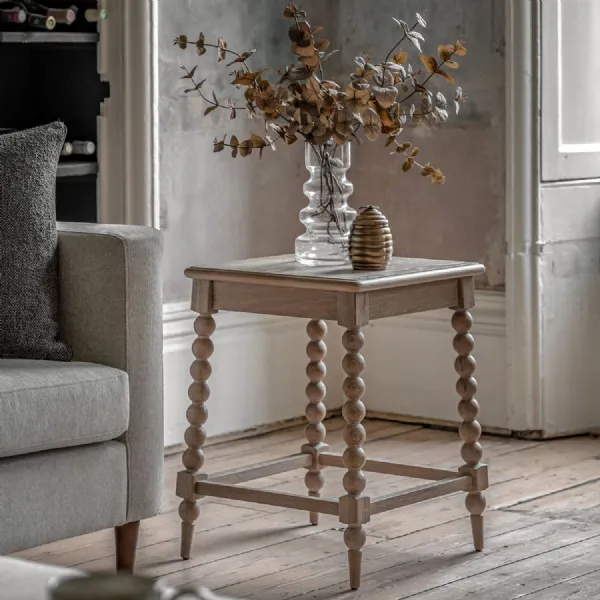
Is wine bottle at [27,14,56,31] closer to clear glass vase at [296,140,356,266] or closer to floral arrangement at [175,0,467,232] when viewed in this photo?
floral arrangement at [175,0,467,232]

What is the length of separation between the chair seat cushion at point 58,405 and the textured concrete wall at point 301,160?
138cm

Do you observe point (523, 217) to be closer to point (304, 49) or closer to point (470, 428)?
point (470, 428)

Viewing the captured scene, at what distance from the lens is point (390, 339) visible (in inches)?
180

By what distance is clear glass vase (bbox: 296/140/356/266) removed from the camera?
9.97 ft

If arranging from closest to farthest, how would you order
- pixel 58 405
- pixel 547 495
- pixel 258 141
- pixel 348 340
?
pixel 58 405 → pixel 348 340 → pixel 258 141 → pixel 547 495

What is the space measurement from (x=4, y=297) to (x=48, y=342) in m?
0.13

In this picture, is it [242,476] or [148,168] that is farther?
[148,168]

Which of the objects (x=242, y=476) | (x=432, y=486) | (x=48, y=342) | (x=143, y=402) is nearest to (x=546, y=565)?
(x=432, y=486)

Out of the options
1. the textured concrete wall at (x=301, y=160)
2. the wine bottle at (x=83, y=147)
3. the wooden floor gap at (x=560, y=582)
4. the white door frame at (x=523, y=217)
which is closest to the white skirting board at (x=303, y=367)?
the white door frame at (x=523, y=217)

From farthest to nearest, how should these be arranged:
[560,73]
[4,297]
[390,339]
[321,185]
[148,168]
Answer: [390,339]
[560,73]
[148,168]
[321,185]
[4,297]

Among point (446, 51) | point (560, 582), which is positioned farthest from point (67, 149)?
point (560, 582)

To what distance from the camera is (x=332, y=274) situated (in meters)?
2.88

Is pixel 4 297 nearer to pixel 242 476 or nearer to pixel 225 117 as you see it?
pixel 242 476

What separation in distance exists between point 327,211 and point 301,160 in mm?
1506
